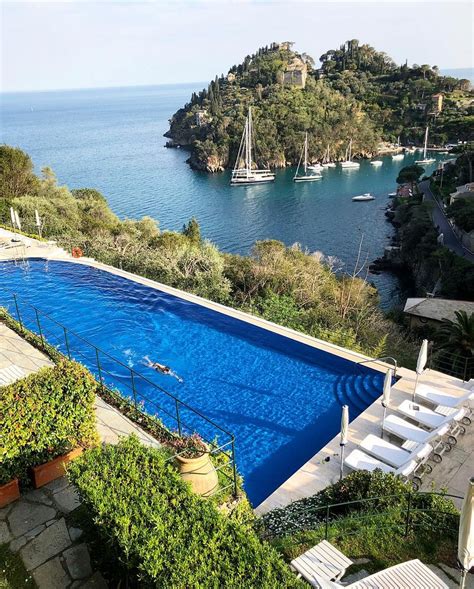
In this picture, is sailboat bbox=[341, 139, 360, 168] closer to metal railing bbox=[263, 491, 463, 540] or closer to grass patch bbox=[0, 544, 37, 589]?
metal railing bbox=[263, 491, 463, 540]

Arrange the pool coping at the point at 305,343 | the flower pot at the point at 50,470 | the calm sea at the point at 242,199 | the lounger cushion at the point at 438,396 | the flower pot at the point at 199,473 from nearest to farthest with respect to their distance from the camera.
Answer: the flower pot at the point at 199,473
the flower pot at the point at 50,470
the pool coping at the point at 305,343
the lounger cushion at the point at 438,396
the calm sea at the point at 242,199

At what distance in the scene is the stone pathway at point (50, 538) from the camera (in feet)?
14.8

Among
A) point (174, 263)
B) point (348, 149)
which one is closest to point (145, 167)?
point (348, 149)

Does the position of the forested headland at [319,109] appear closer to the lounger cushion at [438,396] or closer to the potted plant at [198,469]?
the lounger cushion at [438,396]

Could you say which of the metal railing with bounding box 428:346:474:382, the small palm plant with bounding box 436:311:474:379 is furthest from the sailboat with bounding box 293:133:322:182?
the metal railing with bounding box 428:346:474:382

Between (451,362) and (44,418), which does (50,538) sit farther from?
(451,362)

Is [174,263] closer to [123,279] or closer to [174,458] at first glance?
[123,279]

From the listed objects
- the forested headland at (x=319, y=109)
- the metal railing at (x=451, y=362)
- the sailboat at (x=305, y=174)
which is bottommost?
the metal railing at (x=451, y=362)

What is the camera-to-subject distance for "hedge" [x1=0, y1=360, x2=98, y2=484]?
5328 mm

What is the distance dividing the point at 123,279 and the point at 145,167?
64.9 m

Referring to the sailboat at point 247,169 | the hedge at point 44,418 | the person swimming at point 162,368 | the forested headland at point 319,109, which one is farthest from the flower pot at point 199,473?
the forested headland at point 319,109

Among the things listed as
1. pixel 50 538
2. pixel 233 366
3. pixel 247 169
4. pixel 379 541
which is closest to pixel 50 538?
pixel 50 538

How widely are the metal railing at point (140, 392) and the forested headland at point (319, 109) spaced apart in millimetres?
65961

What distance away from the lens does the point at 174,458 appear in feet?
17.5
